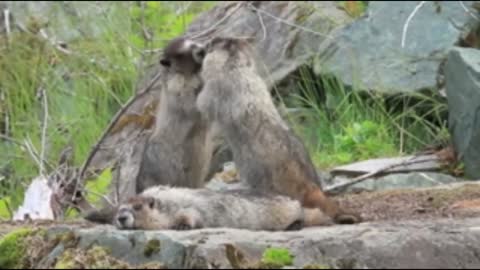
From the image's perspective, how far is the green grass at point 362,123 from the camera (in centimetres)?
1178

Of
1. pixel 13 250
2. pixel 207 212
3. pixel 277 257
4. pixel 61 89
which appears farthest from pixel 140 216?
pixel 61 89

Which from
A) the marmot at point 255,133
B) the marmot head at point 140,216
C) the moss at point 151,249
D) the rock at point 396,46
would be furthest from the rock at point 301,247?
the rock at point 396,46

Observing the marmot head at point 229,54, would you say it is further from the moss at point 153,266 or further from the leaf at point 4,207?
the leaf at point 4,207

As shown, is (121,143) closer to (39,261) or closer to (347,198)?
(347,198)

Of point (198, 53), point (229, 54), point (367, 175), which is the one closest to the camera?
point (229, 54)

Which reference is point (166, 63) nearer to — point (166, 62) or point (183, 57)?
point (166, 62)

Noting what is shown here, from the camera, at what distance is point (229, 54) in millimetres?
8180

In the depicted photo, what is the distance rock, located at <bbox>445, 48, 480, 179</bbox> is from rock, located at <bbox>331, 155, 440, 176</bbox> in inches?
10.6

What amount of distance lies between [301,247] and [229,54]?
223cm

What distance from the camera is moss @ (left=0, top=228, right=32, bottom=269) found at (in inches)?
252

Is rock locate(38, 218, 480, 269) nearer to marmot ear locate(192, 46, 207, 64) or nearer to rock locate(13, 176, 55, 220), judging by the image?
marmot ear locate(192, 46, 207, 64)

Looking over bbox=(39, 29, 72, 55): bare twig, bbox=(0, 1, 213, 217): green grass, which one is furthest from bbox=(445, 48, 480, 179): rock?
bbox=(39, 29, 72, 55): bare twig

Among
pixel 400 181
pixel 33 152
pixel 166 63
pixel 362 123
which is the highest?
pixel 166 63

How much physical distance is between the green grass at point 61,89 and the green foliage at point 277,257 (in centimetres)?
524
